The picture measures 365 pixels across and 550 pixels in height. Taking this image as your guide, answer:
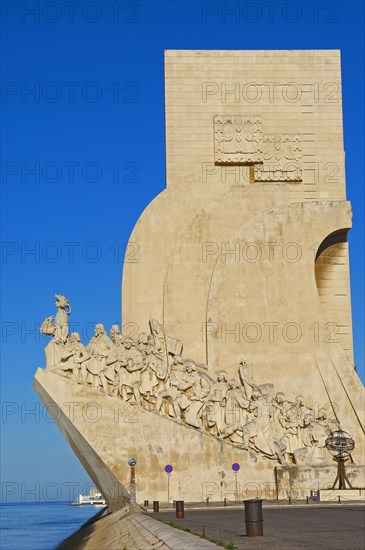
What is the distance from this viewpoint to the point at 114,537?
13.0 meters

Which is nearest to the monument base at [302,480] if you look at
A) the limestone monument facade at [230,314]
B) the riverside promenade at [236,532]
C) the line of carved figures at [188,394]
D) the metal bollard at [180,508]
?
the limestone monument facade at [230,314]

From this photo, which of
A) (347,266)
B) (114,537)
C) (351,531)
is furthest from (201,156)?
(351,531)

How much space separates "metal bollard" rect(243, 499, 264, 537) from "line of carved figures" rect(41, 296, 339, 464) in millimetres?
9419

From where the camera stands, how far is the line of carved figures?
61.2 ft

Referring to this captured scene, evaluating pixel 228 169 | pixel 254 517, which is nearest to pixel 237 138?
pixel 228 169

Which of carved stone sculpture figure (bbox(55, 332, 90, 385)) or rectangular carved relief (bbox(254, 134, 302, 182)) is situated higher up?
rectangular carved relief (bbox(254, 134, 302, 182))

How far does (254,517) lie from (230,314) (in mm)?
11955

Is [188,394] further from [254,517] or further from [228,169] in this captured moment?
[254,517]

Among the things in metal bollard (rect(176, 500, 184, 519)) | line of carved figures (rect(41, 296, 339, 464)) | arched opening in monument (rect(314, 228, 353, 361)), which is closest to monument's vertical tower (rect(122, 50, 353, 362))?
arched opening in monument (rect(314, 228, 353, 361))

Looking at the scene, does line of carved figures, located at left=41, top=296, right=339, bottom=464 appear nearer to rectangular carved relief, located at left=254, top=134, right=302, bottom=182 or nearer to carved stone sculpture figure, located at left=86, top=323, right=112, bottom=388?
carved stone sculpture figure, located at left=86, top=323, right=112, bottom=388

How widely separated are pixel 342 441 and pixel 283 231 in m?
4.93

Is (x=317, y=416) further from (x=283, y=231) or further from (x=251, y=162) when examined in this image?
(x=251, y=162)

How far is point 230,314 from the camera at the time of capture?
68.4 ft

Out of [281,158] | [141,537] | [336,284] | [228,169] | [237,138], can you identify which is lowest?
[141,537]
